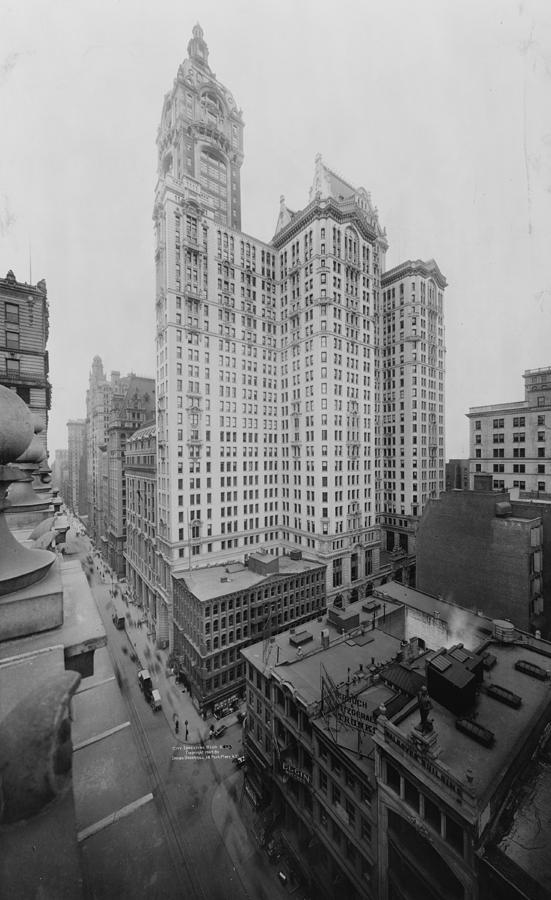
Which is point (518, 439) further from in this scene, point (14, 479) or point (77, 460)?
point (77, 460)

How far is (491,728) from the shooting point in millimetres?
15688

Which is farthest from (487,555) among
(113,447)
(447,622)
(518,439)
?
(113,447)

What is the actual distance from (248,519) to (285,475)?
1041 centimetres

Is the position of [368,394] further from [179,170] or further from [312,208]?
[179,170]

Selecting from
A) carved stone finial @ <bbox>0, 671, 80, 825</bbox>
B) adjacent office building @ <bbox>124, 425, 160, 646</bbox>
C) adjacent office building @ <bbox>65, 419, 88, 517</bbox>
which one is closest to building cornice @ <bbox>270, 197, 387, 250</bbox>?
adjacent office building @ <bbox>124, 425, 160, 646</bbox>

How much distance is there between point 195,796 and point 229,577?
20862 millimetres

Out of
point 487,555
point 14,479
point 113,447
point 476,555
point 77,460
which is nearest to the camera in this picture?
point 14,479

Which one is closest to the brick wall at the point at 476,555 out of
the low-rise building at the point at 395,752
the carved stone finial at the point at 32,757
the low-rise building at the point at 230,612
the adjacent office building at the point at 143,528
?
the low-rise building at the point at 395,752

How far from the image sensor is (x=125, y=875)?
2019 cm

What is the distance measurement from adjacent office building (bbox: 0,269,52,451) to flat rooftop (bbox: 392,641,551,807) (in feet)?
123

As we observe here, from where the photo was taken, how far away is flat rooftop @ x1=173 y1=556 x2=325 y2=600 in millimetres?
40750

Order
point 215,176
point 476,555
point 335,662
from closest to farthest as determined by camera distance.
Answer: point 335,662, point 476,555, point 215,176

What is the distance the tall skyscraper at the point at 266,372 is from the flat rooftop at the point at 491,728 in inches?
1317

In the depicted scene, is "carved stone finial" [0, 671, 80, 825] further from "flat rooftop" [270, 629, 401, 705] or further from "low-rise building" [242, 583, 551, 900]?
"flat rooftop" [270, 629, 401, 705]
